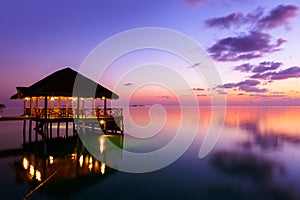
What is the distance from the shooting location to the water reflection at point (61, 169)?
11.5 meters

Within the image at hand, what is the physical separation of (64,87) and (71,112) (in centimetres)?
241

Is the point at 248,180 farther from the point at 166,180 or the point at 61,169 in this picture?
the point at 61,169

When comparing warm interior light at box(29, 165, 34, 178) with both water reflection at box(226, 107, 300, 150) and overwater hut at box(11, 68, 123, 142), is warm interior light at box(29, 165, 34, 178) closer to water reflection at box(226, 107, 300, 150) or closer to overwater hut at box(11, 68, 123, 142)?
overwater hut at box(11, 68, 123, 142)

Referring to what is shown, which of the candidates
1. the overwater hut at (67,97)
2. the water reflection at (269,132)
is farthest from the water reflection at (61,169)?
the water reflection at (269,132)

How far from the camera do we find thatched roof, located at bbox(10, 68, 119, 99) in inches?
753

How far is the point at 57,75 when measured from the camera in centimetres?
2039

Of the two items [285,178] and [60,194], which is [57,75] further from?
[285,178]

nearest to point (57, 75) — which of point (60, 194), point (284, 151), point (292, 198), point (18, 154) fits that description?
point (18, 154)

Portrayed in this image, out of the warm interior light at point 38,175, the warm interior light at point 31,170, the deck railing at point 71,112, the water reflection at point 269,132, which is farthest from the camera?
the water reflection at point 269,132

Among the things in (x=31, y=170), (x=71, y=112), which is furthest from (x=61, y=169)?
(x=71, y=112)

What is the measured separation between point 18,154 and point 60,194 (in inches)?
409

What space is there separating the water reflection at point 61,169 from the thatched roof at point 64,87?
Result: 4.47m

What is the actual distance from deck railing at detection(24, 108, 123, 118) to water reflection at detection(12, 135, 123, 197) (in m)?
2.79

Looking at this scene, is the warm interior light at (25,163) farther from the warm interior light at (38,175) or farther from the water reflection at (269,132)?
the water reflection at (269,132)
